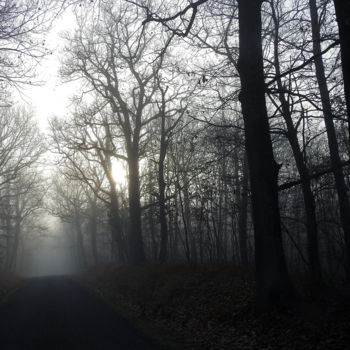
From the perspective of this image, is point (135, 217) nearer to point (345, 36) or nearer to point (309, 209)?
point (309, 209)

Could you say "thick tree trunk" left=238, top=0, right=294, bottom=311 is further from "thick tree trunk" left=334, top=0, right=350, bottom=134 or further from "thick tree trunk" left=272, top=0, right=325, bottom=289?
"thick tree trunk" left=334, top=0, right=350, bottom=134

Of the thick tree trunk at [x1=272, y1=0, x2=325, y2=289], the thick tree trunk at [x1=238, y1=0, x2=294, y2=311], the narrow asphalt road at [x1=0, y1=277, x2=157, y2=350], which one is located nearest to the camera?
the narrow asphalt road at [x1=0, y1=277, x2=157, y2=350]

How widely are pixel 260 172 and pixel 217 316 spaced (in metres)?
3.76

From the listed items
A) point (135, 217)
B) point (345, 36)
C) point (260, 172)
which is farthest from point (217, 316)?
point (135, 217)

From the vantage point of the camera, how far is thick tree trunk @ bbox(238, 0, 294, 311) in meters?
8.63

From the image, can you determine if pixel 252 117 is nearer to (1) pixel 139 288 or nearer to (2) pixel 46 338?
(2) pixel 46 338

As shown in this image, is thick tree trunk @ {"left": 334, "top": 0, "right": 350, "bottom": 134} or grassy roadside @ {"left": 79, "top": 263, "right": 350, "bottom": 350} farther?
grassy roadside @ {"left": 79, "top": 263, "right": 350, "bottom": 350}

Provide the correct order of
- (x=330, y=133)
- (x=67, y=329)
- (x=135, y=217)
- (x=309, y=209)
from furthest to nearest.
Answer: (x=135, y=217) → (x=330, y=133) → (x=309, y=209) → (x=67, y=329)

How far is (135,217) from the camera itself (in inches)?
912

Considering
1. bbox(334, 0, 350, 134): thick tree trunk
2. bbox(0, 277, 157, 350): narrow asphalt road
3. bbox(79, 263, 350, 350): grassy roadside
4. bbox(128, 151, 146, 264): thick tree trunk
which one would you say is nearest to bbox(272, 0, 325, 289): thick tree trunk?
bbox(79, 263, 350, 350): grassy roadside

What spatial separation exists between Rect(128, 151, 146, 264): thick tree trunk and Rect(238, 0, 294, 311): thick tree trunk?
1443 centimetres

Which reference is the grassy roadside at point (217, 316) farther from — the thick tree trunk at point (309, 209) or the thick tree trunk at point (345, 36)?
the thick tree trunk at point (345, 36)

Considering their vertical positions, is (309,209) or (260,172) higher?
(260,172)

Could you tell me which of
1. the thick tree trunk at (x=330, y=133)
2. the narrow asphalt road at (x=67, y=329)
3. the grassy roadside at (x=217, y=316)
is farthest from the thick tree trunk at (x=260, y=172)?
the thick tree trunk at (x=330, y=133)
